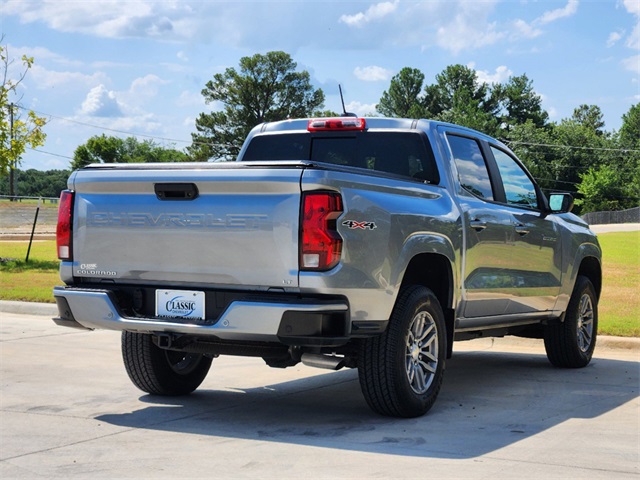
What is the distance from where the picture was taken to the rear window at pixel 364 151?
25.1 feet

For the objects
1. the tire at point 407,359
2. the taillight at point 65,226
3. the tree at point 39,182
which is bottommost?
the tire at point 407,359

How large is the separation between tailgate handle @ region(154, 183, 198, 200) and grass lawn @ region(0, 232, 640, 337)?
648 cm

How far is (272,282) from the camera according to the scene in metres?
6.09

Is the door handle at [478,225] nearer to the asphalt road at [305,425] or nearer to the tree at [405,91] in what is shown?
the asphalt road at [305,425]

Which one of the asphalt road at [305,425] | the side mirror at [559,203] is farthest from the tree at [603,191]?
the asphalt road at [305,425]

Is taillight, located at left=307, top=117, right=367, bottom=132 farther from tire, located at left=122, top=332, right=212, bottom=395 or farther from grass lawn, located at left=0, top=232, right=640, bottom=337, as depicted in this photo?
grass lawn, located at left=0, top=232, right=640, bottom=337

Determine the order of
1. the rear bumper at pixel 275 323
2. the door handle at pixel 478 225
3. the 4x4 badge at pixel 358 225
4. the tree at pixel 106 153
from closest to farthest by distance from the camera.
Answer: the rear bumper at pixel 275 323, the 4x4 badge at pixel 358 225, the door handle at pixel 478 225, the tree at pixel 106 153

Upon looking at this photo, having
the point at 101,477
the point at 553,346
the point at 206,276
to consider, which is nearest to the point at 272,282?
the point at 206,276

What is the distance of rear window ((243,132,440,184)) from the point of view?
7652mm

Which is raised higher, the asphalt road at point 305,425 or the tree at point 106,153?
the tree at point 106,153

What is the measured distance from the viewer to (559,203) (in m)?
8.98

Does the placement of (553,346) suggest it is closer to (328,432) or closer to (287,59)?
(328,432)

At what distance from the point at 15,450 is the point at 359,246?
7.60ft

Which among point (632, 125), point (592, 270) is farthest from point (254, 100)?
point (592, 270)
